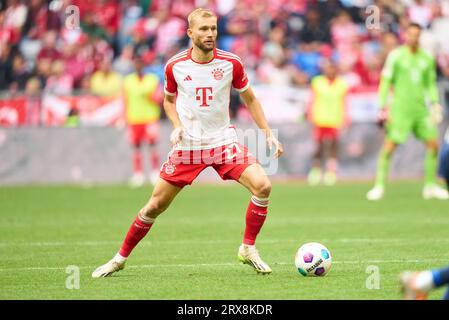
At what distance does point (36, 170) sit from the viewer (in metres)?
22.0

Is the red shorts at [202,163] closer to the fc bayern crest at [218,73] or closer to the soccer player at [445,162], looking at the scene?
the fc bayern crest at [218,73]

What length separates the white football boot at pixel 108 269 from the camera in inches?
365

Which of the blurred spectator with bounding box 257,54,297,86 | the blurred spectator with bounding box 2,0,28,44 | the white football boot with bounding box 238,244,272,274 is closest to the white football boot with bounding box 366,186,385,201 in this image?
the blurred spectator with bounding box 257,54,297,86

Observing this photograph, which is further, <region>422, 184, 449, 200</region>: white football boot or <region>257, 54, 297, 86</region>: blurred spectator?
<region>257, 54, 297, 86</region>: blurred spectator

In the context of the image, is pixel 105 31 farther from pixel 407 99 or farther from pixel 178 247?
pixel 178 247

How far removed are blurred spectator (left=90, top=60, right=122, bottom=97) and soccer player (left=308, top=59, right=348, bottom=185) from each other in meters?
4.52

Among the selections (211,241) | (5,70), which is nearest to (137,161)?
(5,70)

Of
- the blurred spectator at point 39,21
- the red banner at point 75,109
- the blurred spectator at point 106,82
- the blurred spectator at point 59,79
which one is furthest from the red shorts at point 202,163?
the blurred spectator at point 39,21

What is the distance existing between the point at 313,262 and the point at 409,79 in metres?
8.88

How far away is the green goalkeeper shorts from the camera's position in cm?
1719

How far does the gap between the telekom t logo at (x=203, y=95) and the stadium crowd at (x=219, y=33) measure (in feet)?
46.3

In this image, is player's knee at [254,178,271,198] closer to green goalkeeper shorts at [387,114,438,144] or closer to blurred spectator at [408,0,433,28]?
green goalkeeper shorts at [387,114,438,144]

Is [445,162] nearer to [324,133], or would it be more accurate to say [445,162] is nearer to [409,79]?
[409,79]

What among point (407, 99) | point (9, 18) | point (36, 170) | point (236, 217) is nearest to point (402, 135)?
point (407, 99)
